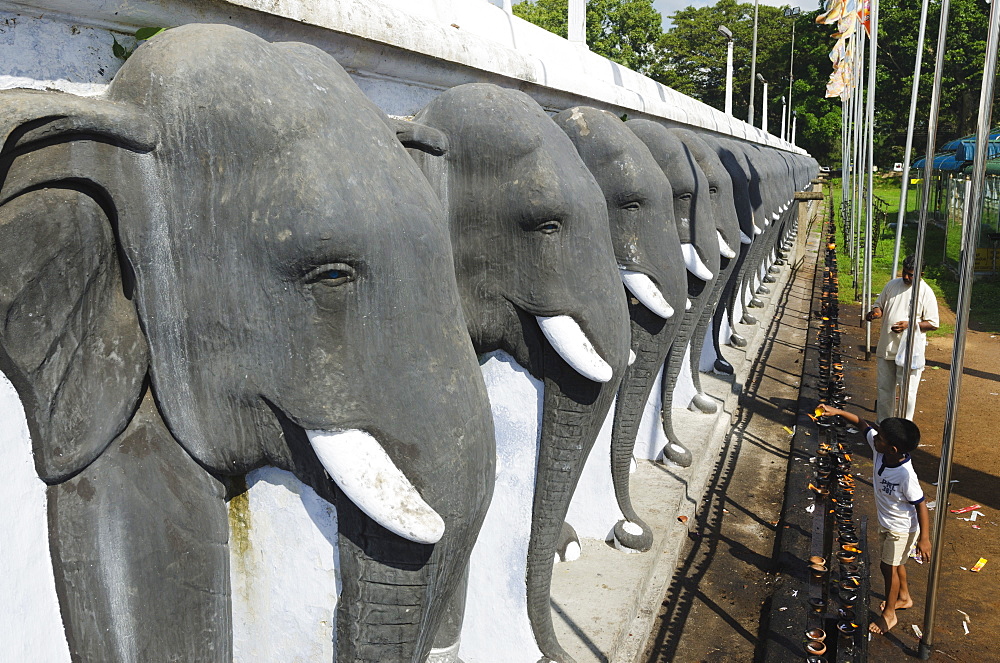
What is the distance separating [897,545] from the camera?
4883 mm

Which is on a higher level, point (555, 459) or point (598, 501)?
point (555, 459)

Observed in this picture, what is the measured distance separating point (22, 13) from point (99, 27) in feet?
0.56

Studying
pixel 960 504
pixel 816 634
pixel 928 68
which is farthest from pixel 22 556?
pixel 928 68

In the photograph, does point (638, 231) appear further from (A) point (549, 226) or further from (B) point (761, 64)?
(B) point (761, 64)

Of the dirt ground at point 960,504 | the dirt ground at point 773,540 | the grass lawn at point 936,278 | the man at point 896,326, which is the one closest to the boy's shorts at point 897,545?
the dirt ground at point 960,504

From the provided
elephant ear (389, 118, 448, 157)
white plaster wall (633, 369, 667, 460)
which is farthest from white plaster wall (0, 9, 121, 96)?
white plaster wall (633, 369, 667, 460)

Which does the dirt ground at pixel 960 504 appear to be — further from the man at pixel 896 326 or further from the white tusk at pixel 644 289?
the white tusk at pixel 644 289

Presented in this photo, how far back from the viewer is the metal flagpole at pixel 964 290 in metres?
3.81

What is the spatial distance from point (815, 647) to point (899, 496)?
1063mm

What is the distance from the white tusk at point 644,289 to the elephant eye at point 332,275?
280 cm

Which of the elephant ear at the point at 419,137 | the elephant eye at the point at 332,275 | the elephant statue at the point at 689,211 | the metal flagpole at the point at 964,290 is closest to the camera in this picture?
the elephant eye at the point at 332,275

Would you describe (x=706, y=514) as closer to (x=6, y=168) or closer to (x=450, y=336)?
(x=450, y=336)

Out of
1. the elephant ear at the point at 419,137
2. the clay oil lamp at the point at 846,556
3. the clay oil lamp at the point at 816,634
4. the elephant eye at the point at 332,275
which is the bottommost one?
the clay oil lamp at the point at 846,556

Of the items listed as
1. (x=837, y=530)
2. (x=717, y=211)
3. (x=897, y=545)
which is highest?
(x=717, y=211)
